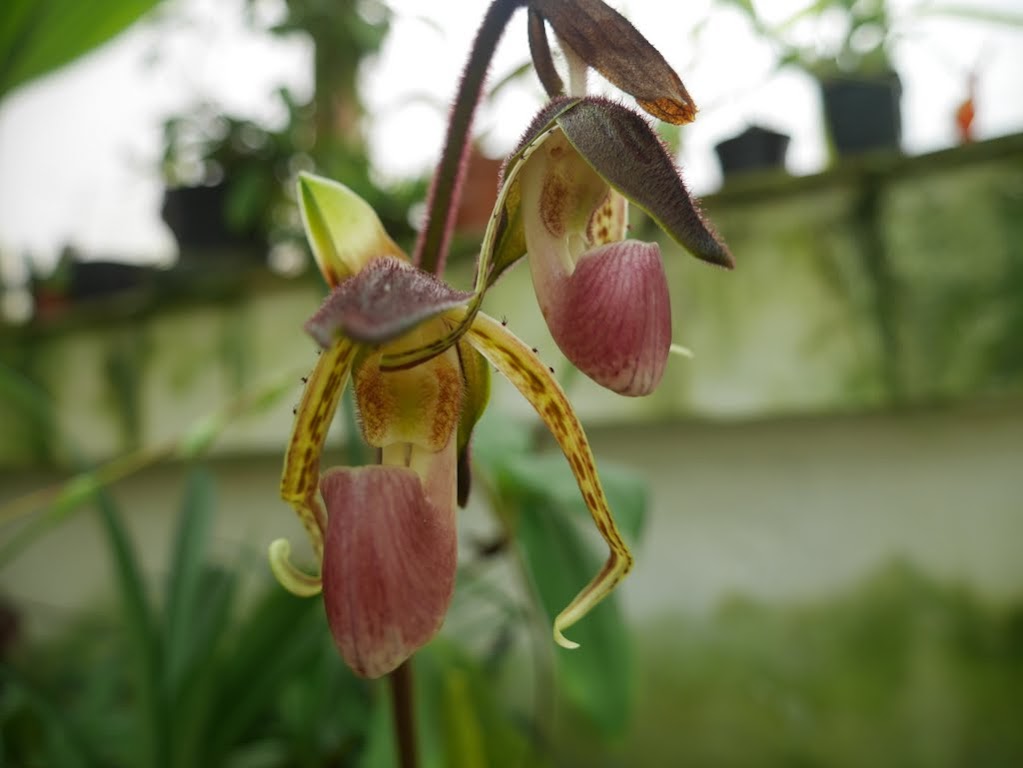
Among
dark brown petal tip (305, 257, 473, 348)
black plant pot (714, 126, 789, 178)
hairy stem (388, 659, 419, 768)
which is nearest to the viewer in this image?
dark brown petal tip (305, 257, 473, 348)

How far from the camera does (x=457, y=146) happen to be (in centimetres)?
29

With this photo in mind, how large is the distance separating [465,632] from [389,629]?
0.76m

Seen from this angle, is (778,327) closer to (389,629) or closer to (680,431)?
(680,431)

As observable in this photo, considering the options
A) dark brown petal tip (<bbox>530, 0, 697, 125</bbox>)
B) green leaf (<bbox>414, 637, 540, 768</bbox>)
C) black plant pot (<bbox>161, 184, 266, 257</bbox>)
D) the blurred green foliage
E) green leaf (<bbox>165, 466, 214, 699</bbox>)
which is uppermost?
black plant pot (<bbox>161, 184, 266, 257</bbox>)

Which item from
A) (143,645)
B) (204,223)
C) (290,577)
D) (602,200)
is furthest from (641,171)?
(204,223)

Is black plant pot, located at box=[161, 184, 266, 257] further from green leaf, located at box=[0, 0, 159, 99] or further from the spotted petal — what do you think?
the spotted petal

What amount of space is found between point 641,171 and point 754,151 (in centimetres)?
73

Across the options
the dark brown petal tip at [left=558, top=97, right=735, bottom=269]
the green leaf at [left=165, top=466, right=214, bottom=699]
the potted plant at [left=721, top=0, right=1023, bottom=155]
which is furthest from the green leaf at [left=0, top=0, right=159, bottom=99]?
the potted plant at [left=721, top=0, right=1023, bottom=155]

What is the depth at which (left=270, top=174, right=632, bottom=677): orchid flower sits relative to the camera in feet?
0.70

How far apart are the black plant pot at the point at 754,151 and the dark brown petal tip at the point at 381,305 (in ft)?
2.46

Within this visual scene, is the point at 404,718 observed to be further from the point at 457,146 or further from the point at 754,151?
the point at 754,151

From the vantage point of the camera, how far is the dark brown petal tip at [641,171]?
22 centimetres

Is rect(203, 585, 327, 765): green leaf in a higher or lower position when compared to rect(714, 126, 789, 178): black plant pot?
lower

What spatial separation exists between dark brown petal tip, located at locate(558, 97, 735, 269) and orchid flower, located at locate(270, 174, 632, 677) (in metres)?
0.04
